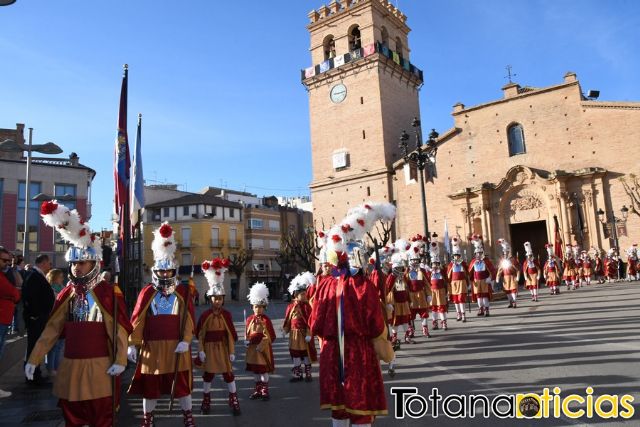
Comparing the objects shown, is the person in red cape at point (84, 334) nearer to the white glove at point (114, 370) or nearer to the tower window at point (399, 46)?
the white glove at point (114, 370)

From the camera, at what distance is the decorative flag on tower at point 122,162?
9.73 metres

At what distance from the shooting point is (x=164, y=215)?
5416 cm

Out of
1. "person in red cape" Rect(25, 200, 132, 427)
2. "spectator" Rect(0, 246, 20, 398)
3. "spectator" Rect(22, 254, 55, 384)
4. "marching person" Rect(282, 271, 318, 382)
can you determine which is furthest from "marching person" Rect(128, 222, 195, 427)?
"spectator" Rect(22, 254, 55, 384)

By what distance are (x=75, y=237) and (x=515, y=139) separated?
1326 inches

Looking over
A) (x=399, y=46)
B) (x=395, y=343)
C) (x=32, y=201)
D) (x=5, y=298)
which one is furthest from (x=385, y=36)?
(x=5, y=298)

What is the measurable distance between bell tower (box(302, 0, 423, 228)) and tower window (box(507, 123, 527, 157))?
28.5 ft

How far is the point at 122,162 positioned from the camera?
9781 millimetres

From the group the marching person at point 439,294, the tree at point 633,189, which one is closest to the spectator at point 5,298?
the marching person at point 439,294

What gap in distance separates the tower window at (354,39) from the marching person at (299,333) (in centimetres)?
3463

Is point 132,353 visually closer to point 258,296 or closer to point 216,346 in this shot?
point 216,346

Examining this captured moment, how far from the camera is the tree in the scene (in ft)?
90.7

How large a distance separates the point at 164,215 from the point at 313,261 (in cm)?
2088

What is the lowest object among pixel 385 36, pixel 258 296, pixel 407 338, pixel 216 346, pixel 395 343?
pixel 407 338

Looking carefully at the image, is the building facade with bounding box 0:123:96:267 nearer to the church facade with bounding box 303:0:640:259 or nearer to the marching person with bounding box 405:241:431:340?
the church facade with bounding box 303:0:640:259
